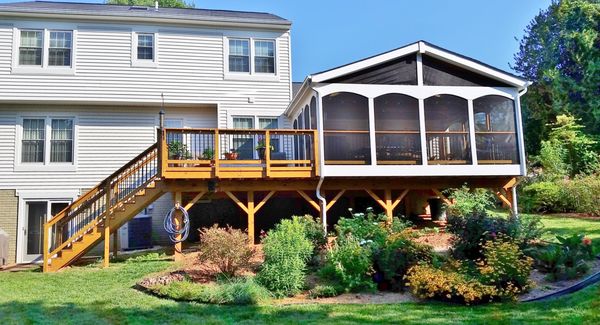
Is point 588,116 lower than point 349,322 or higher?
higher

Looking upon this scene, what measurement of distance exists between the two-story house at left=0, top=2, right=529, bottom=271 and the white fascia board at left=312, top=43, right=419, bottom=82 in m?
0.04

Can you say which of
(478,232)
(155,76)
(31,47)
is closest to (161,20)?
(155,76)

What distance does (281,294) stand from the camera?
7.24 m

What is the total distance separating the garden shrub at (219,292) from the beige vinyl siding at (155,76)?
726cm

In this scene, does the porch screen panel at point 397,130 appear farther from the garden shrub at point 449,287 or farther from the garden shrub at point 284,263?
the garden shrub at point 449,287

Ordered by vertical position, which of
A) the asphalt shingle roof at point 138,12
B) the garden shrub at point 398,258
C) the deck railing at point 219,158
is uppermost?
the asphalt shingle roof at point 138,12

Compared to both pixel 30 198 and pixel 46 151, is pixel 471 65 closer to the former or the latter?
pixel 46 151

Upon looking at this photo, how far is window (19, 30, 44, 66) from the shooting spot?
1305 centimetres

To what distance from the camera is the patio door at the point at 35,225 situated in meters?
12.8

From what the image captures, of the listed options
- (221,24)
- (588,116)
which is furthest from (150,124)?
(588,116)

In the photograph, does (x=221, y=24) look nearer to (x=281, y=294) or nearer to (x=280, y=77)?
(x=280, y=77)

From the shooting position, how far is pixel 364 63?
1148 centimetres

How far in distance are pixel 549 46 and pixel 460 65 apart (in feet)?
55.5

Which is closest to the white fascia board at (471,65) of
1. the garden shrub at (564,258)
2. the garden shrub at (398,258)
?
the garden shrub at (564,258)
